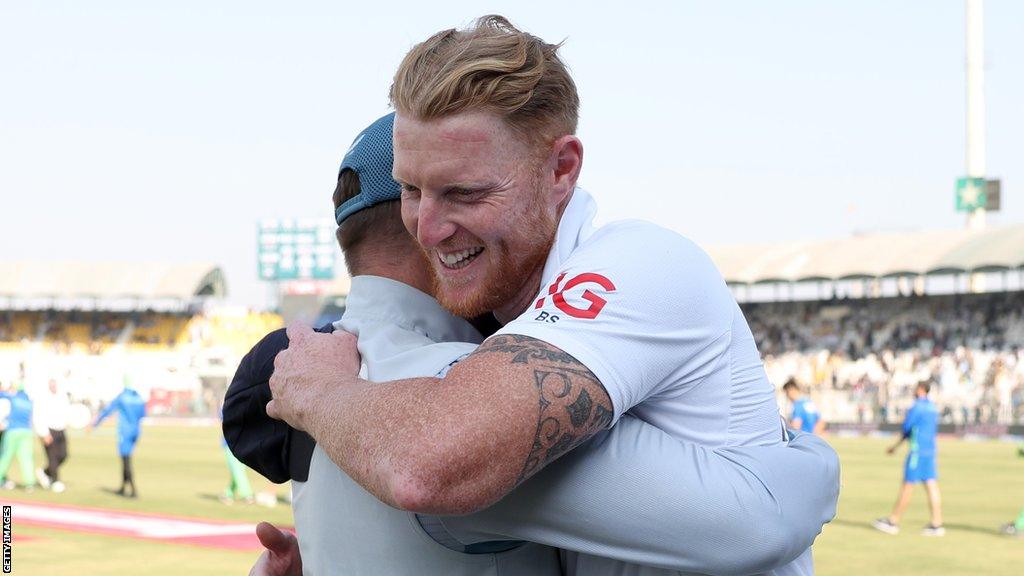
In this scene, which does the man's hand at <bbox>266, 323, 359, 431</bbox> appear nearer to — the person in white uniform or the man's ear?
the person in white uniform

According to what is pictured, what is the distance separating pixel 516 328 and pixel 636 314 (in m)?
0.20

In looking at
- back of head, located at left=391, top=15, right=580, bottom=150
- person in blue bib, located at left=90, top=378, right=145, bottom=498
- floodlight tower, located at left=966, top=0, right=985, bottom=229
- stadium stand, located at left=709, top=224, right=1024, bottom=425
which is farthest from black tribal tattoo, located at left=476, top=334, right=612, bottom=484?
floodlight tower, located at left=966, top=0, right=985, bottom=229

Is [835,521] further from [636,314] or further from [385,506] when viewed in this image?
[636,314]

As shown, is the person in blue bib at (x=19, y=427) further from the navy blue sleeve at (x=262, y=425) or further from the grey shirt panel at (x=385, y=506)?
the grey shirt panel at (x=385, y=506)

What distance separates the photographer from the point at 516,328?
2053mm

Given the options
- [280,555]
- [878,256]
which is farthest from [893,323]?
[280,555]

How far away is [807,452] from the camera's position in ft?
7.79

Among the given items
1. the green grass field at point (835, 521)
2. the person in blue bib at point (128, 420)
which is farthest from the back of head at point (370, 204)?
the person in blue bib at point (128, 420)

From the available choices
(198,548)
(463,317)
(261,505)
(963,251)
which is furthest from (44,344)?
(463,317)

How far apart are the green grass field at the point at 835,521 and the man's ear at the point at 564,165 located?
9504 mm

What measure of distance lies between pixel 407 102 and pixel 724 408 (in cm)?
79

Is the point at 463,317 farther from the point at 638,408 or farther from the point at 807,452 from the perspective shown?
the point at 807,452

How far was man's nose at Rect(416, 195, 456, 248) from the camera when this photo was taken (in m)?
2.30

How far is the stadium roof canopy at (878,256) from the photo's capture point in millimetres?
43156
